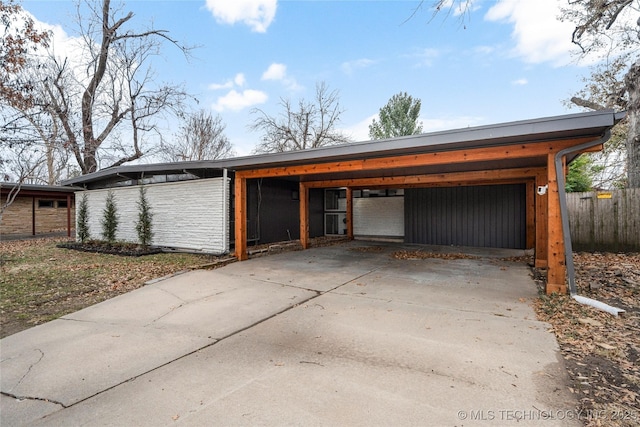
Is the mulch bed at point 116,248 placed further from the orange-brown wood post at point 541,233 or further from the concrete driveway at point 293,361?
the orange-brown wood post at point 541,233

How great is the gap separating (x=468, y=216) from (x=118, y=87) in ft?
56.0

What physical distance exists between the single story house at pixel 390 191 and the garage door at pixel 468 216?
0.03 m

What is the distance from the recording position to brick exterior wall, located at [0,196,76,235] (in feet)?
43.8

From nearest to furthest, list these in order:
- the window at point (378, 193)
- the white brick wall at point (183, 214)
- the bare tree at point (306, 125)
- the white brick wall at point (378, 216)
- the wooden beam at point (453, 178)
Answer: the wooden beam at point (453, 178)
the white brick wall at point (183, 214)
the white brick wall at point (378, 216)
the window at point (378, 193)
the bare tree at point (306, 125)

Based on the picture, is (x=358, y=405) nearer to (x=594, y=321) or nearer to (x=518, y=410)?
(x=518, y=410)

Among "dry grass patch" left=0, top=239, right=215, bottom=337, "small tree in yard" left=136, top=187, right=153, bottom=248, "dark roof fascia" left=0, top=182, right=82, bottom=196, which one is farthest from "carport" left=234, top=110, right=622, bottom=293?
"dark roof fascia" left=0, top=182, right=82, bottom=196

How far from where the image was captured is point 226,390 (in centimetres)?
217

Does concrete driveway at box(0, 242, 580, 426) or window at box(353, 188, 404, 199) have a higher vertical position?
window at box(353, 188, 404, 199)

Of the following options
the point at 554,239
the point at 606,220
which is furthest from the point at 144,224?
the point at 606,220

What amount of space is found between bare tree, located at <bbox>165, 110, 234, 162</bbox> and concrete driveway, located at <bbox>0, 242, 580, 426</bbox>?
58.2 feet

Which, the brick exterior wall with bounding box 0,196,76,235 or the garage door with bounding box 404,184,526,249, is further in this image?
the brick exterior wall with bounding box 0,196,76,235

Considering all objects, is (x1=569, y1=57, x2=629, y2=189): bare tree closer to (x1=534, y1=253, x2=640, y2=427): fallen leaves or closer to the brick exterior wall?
(x1=534, y1=253, x2=640, y2=427): fallen leaves

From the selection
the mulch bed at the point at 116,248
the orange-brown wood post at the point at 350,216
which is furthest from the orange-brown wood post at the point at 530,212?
the mulch bed at the point at 116,248

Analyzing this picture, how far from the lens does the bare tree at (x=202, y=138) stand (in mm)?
20453
